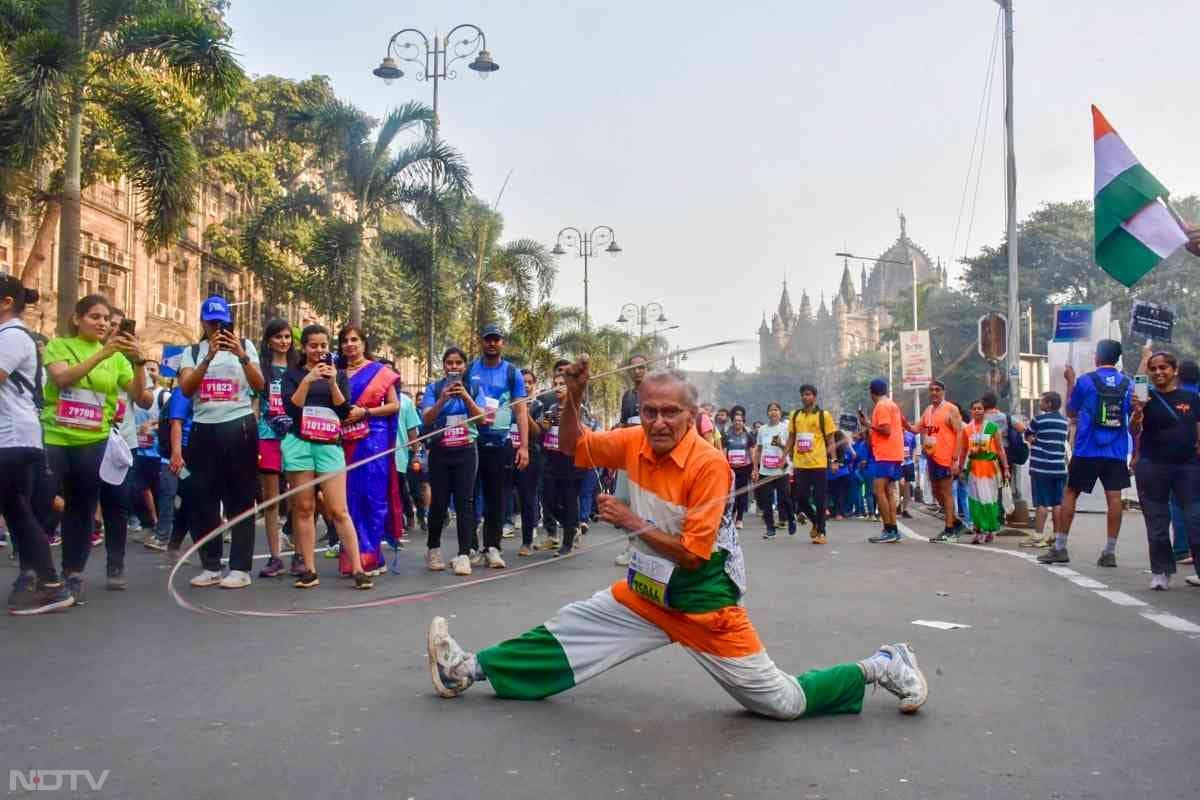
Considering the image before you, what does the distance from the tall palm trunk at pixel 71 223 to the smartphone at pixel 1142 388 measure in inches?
578

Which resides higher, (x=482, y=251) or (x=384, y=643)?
(x=482, y=251)

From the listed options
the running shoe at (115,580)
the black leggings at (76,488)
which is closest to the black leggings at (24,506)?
the black leggings at (76,488)

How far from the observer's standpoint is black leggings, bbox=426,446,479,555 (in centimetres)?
927

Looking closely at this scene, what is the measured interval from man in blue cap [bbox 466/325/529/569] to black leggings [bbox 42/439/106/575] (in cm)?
303

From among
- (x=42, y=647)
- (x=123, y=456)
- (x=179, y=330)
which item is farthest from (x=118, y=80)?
(x=179, y=330)

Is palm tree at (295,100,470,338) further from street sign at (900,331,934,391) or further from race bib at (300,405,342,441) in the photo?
race bib at (300,405,342,441)

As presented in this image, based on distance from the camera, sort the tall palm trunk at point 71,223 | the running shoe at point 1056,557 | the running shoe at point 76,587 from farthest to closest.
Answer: the tall palm trunk at point 71,223 < the running shoe at point 1056,557 < the running shoe at point 76,587

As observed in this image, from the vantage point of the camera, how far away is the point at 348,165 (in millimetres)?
25828

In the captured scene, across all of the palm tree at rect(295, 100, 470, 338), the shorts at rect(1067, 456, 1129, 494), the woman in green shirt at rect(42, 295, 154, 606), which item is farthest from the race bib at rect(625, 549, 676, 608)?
the palm tree at rect(295, 100, 470, 338)

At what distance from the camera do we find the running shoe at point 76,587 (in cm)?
722

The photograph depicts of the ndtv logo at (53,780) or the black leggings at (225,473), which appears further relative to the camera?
the black leggings at (225,473)

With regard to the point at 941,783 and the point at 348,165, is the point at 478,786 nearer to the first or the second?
the point at 941,783

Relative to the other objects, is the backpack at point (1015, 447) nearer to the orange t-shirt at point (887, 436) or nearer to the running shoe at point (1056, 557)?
the orange t-shirt at point (887, 436)

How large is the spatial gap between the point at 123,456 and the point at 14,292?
1.40 meters
